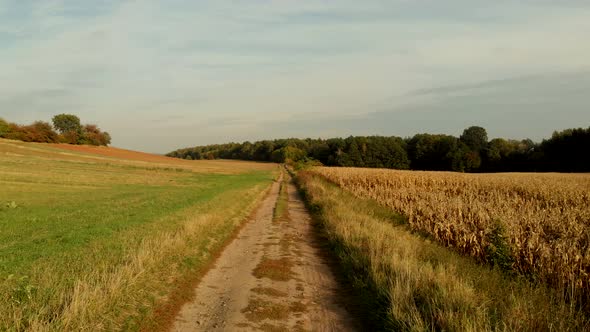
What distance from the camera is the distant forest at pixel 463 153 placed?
73188mm

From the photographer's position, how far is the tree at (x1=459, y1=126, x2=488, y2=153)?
103688 mm

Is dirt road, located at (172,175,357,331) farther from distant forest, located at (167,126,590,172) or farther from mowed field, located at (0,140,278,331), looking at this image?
distant forest, located at (167,126,590,172)

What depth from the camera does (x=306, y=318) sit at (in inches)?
287

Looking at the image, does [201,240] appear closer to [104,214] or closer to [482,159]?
[104,214]

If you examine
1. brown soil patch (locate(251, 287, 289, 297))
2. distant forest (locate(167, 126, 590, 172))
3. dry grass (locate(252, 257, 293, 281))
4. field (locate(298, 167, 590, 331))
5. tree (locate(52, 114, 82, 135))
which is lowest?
dry grass (locate(252, 257, 293, 281))

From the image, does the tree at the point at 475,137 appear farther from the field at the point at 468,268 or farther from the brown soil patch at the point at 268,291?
the brown soil patch at the point at 268,291

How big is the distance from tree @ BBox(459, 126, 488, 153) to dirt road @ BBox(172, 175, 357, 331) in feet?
321

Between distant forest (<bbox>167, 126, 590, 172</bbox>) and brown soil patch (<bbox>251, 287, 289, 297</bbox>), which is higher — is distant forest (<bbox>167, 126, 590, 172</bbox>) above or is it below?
above

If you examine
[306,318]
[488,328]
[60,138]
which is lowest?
[306,318]

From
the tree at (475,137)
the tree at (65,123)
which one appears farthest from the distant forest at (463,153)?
the tree at (65,123)

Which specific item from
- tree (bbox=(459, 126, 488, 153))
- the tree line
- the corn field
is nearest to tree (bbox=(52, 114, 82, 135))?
the tree line

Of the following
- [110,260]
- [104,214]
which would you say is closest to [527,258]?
[110,260]

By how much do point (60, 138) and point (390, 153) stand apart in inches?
3338

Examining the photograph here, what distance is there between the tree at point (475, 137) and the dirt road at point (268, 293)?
97.9 metres
